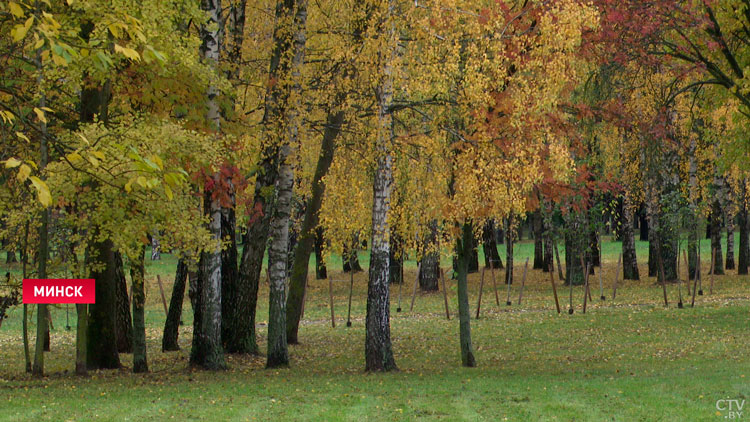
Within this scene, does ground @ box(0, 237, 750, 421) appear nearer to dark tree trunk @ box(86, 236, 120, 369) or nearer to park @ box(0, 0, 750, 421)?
park @ box(0, 0, 750, 421)

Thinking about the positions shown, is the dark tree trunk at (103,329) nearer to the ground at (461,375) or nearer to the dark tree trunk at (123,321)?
the ground at (461,375)

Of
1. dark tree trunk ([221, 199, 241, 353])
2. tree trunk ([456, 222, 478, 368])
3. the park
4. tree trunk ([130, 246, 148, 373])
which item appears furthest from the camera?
dark tree trunk ([221, 199, 241, 353])

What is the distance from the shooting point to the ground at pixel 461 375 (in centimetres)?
1125

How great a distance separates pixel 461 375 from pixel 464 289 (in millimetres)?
1768

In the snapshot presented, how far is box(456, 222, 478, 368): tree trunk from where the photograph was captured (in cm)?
1592

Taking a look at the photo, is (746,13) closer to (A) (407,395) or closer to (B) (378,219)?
(B) (378,219)

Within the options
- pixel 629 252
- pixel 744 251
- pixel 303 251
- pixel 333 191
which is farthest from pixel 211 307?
pixel 744 251

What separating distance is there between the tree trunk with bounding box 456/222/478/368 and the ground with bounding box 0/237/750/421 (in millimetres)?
463

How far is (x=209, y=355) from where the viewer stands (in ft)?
52.6

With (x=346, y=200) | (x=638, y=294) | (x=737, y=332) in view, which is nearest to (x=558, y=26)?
(x=346, y=200)

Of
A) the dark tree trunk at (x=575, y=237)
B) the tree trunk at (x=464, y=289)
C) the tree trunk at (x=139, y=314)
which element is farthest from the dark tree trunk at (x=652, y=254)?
the tree trunk at (x=139, y=314)

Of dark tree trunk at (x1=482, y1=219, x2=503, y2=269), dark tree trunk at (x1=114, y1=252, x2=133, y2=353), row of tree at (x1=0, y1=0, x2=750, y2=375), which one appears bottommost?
dark tree trunk at (x1=114, y1=252, x2=133, y2=353)

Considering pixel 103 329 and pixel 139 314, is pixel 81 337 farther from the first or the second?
pixel 103 329

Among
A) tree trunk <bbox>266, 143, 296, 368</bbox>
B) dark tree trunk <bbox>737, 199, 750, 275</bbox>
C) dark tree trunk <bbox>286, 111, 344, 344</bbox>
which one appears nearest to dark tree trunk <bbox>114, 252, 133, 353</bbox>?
dark tree trunk <bbox>286, 111, 344, 344</bbox>
